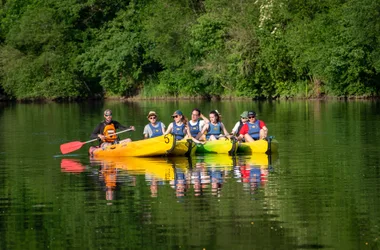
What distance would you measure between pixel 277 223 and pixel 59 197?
480cm

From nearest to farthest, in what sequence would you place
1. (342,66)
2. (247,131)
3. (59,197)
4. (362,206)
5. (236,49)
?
1. (362,206)
2. (59,197)
3. (247,131)
4. (342,66)
5. (236,49)

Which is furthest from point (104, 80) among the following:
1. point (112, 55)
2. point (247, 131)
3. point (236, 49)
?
point (247, 131)

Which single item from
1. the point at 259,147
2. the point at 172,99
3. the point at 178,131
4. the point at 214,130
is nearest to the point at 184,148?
the point at 178,131

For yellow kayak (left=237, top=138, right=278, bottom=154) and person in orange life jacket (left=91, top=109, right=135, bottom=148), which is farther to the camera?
person in orange life jacket (left=91, top=109, right=135, bottom=148)

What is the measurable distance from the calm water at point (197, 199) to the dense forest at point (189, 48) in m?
31.3

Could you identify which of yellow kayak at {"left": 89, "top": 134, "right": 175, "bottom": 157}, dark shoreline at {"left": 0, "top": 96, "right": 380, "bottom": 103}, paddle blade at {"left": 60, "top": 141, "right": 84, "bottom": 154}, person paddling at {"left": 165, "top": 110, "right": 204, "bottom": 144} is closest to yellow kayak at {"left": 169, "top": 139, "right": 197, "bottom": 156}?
yellow kayak at {"left": 89, "top": 134, "right": 175, "bottom": 157}

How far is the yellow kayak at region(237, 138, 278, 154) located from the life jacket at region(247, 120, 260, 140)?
2.39 ft

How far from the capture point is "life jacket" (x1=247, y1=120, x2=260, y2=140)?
26763mm

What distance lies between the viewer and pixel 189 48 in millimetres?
73062

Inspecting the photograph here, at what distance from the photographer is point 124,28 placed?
79.2m

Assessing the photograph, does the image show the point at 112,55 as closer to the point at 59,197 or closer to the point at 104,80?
the point at 104,80

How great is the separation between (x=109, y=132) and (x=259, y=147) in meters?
3.86

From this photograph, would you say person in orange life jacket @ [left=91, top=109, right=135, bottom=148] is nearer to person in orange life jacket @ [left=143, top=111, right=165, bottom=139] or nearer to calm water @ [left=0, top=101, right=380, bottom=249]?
person in orange life jacket @ [left=143, top=111, right=165, bottom=139]

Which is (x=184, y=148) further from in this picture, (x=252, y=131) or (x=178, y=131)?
(x=252, y=131)
